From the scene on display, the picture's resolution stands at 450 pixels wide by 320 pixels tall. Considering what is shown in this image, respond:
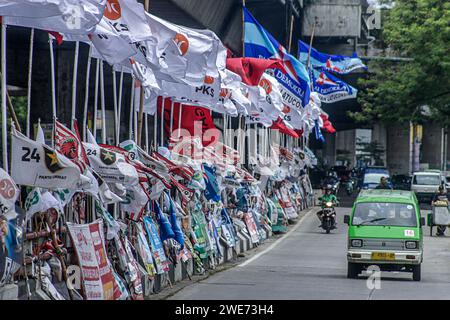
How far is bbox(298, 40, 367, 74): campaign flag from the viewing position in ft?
161

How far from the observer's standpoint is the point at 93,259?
1480 cm

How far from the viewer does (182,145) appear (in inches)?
943

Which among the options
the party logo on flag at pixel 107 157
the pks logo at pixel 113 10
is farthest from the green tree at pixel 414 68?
the pks logo at pixel 113 10

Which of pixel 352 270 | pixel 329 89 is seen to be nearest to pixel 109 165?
pixel 352 270

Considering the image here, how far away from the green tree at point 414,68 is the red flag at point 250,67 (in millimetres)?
29851

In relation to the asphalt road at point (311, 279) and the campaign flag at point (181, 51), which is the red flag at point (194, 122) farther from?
the campaign flag at point (181, 51)

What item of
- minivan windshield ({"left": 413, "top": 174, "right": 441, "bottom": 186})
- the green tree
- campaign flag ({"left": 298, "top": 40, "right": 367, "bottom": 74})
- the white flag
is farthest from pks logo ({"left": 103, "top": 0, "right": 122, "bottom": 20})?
the green tree

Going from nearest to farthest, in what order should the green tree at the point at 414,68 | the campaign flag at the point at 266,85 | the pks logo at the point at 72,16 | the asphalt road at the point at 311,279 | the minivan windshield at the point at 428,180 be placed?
the pks logo at the point at 72,16, the asphalt road at the point at 311,279, the campaign flag at the point at 266,85, the minivan windshield at the point at 428,180, the green tree at the point at 414,68

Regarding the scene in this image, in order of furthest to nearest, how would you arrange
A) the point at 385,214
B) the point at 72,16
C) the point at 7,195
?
the point at 385,214 < the point at 72,16 < the point at 7,195

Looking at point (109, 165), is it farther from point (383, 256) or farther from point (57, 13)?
point (383, 256)

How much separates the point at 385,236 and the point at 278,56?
11558 mm

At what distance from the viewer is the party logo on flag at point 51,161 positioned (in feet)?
42.8

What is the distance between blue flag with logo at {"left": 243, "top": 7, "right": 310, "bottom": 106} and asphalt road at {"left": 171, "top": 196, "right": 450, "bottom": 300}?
4.61m
